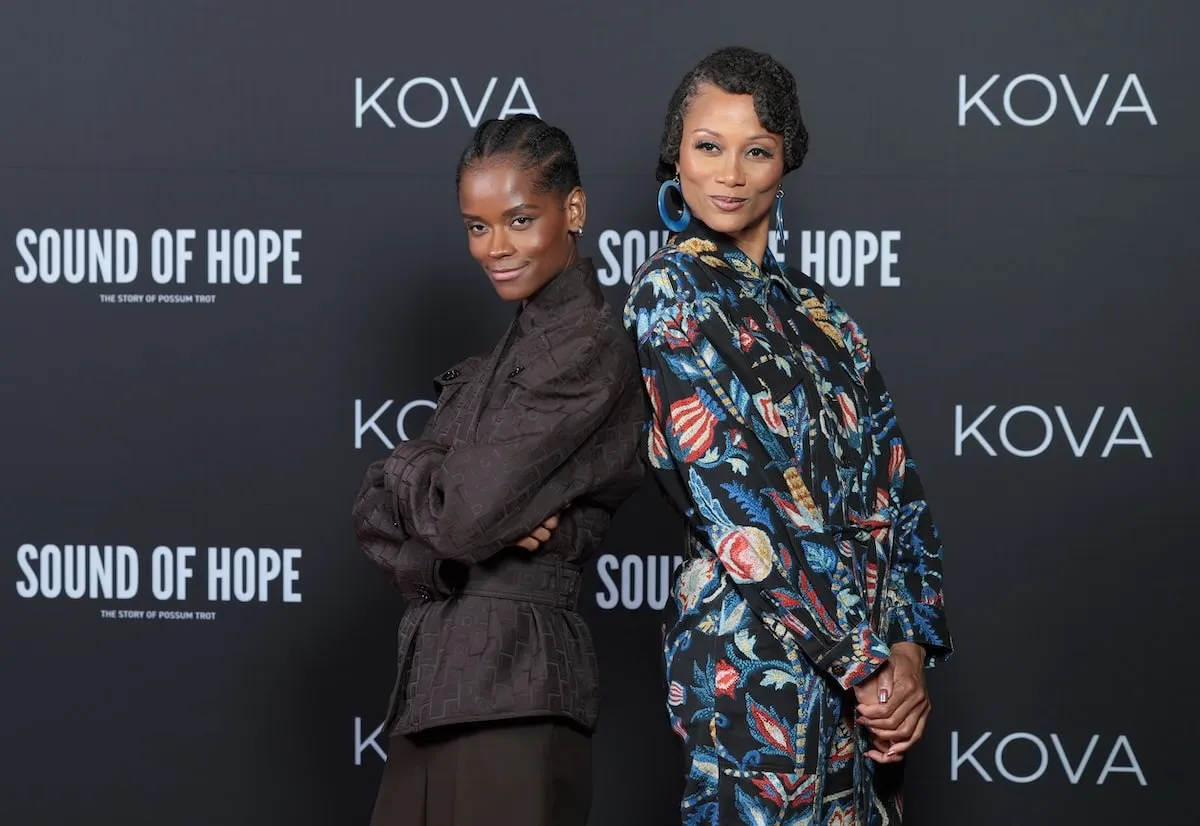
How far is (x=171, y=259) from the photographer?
109 inches

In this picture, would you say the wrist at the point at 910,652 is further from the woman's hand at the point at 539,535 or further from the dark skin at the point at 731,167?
the woman's hand at the point at 539,535

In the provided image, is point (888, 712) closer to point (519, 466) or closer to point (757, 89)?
point (519, 466)

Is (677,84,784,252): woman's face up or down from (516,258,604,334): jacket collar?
up

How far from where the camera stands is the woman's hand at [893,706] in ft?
5.39

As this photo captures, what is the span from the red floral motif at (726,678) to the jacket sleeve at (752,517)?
7 centimetres

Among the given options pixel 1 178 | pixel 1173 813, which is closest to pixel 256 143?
pixel 1 178

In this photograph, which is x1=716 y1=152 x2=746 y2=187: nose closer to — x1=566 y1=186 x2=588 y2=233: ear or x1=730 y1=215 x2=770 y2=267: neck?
x1=730 y1=215 x2=770 y2=267: neck

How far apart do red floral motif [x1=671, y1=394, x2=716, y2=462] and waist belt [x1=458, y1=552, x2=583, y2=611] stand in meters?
0.26

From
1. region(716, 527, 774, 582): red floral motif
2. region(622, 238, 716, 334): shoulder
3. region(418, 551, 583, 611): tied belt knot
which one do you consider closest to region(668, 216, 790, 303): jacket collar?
region(622, 238, 716, 334): shoulder

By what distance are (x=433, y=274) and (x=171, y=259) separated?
523 mm

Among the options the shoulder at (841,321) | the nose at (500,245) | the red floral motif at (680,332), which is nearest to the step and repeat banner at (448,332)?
the shoulder at (841,321)

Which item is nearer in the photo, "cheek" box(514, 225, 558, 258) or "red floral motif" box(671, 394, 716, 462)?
"red floral motif" box(671, 394, 716, 462)

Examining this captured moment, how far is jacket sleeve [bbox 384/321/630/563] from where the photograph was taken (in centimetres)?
171

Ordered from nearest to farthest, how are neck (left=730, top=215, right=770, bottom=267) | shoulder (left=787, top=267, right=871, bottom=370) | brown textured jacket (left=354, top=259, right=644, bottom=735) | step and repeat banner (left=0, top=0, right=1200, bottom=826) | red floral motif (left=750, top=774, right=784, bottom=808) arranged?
red floral motif (left=750, top=774, right=784, bottom=808)
brown textured jacket (left=354, top=259, right=644, bottom=735)
neck (left=730, top=215, right=770, bottom=267)
shoulder (left=787, top=267, right=871, bottom=370)
step and repeat banner (left=0, top=0, right=1200, bottom=826)
